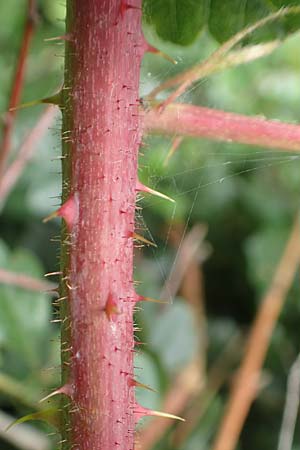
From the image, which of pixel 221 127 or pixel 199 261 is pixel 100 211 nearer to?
pixel 221 127

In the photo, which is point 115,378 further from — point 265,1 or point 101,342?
point 265,1

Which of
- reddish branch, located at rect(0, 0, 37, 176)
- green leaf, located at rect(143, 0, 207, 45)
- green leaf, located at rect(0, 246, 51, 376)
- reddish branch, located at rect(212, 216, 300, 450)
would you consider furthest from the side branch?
reddish branch, located at rect(212, 216, 300, 450)

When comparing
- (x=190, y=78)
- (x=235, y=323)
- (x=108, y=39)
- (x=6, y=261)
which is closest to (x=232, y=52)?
(x=190, y=78)

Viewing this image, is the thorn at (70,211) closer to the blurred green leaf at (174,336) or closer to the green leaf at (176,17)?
the green leaf at (176,17)

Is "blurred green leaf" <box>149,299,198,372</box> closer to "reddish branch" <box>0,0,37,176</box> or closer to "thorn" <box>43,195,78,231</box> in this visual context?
"reddish branch" <box>0,0,37,176</box>

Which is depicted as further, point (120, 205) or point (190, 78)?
point (190, 78)

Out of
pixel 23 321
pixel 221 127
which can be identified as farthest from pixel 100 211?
pixel 23 321

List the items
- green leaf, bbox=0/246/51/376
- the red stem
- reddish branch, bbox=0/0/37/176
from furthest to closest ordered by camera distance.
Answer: green leaf, bbox=0/246/51/376 < reddish branch, bbox=0/0/37/176 < the red stem
